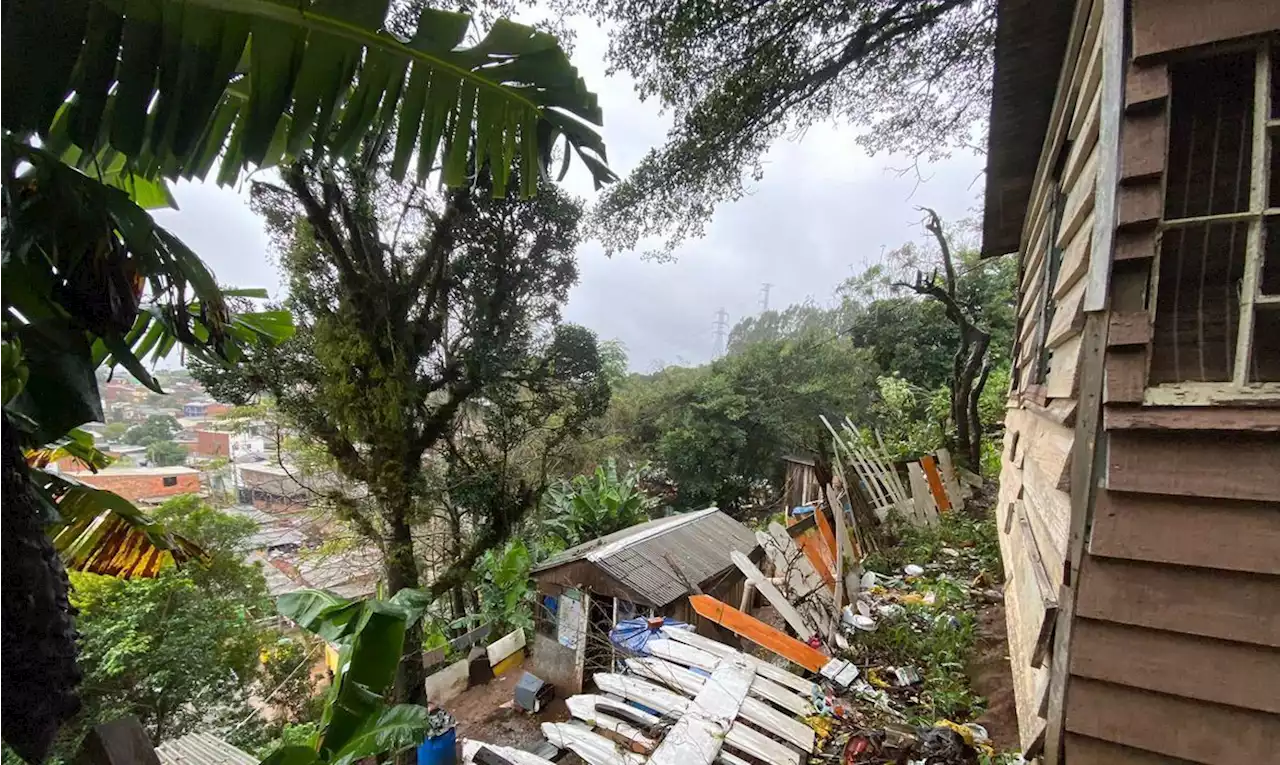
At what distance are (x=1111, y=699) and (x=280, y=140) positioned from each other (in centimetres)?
305

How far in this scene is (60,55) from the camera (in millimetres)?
926

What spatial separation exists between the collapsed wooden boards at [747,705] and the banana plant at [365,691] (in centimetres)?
207

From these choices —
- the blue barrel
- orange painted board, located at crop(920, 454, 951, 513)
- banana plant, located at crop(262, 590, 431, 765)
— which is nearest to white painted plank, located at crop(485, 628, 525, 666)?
the blue barrel

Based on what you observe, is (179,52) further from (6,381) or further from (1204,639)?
(1204,639)

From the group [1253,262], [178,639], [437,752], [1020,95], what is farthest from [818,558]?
[178,639]

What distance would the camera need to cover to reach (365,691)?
1543 mm

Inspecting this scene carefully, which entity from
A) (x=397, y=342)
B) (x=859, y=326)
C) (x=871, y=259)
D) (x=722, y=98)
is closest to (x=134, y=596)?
(x=397, y=342)

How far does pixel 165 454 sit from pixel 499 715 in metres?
11.1

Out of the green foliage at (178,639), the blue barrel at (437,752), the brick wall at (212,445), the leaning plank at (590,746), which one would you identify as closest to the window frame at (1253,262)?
the leaning plank at (590,746)

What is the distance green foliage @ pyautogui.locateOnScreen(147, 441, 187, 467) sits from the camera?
39.1 ft

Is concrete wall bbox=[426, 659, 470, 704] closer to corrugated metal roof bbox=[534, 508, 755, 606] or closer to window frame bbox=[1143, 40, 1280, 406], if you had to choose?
corrugated metal roof bbox=[534, 508, 755, 606]

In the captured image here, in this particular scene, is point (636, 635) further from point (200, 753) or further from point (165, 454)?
point (165, 454)

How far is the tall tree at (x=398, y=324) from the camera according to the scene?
687 cm

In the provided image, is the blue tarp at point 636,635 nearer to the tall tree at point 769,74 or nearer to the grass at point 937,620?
the grass at point 937,620
